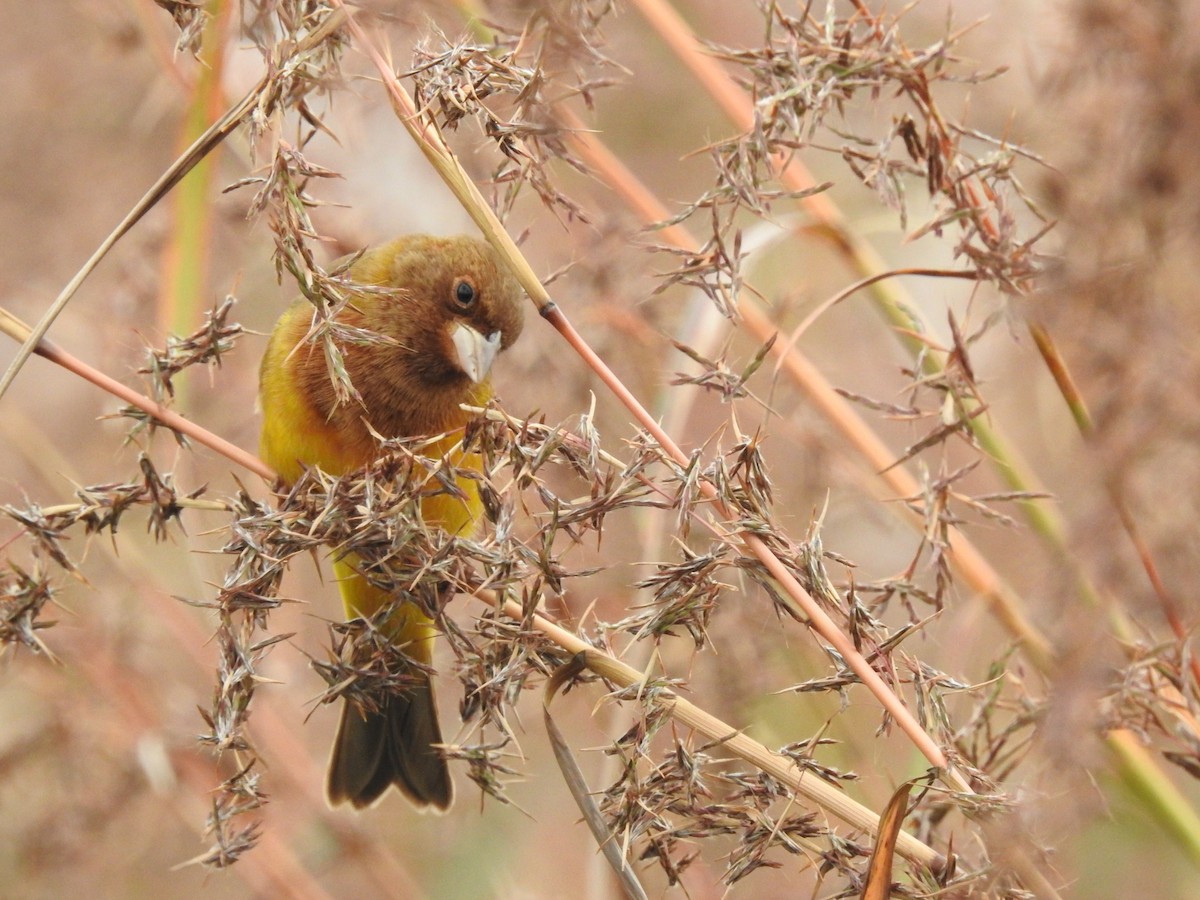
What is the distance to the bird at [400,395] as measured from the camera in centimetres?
273

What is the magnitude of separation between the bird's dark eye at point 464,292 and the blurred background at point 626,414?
183 mm

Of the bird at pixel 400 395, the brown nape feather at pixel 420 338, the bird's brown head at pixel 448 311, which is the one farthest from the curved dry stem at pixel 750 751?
the bird's brown head at pixel 448 311

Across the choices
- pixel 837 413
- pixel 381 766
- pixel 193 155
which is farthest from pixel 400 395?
pixel 193 155

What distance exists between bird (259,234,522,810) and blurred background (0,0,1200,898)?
0.46 feet

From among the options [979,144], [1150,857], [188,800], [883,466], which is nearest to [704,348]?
[883,466]

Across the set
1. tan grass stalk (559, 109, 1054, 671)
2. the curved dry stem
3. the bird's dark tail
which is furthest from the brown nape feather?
the curved dry stem

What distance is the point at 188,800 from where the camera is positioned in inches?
120

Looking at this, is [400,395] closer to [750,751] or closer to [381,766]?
[381,766]

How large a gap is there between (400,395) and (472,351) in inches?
7.6

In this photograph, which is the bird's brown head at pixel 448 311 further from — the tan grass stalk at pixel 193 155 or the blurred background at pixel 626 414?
the tan grass stalk at pixel 193 155

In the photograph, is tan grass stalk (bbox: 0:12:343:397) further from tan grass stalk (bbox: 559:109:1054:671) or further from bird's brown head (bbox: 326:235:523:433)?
bird's brown head (bbox: 326:235:523:433)

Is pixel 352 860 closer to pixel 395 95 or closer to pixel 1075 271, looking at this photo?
pixel 395 95

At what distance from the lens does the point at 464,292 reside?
2938 mm

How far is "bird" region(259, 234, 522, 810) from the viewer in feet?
8.96
